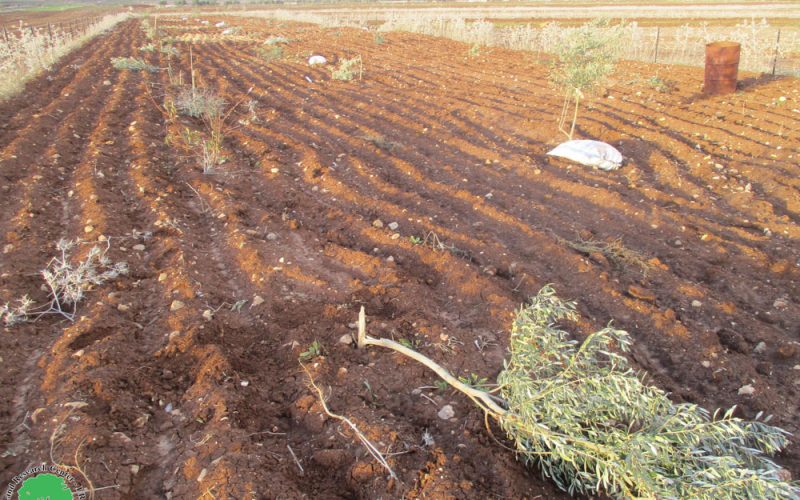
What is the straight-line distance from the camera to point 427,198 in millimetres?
6164

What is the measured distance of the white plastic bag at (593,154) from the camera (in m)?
7.12

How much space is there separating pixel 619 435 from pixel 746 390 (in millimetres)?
1820

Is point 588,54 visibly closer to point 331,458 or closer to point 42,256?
point 331,458

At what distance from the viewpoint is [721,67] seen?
10.2m

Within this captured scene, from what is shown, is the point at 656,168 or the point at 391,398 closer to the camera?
the point at 391,398

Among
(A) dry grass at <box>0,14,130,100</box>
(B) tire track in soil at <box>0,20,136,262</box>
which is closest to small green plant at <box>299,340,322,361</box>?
(B) tire track in soil at <box>0,20,136,262</box>

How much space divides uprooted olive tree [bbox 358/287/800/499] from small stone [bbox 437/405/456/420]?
326 mm

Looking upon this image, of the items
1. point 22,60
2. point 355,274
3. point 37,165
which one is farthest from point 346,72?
point 355,274

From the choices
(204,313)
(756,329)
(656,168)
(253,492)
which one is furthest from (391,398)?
(656,168)

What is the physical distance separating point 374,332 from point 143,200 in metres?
3.63

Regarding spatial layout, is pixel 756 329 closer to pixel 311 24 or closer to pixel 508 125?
pixel 508 125

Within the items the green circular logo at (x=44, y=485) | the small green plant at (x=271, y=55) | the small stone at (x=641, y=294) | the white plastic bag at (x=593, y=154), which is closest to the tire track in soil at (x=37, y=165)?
the green circular logo at (x=44, y=485)

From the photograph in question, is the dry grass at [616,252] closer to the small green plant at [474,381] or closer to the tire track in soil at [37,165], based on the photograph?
the small green plant at [474,381]

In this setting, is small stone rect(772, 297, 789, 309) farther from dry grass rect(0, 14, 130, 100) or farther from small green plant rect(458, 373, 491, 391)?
dry grass rect(0, 14, 130, 100)
